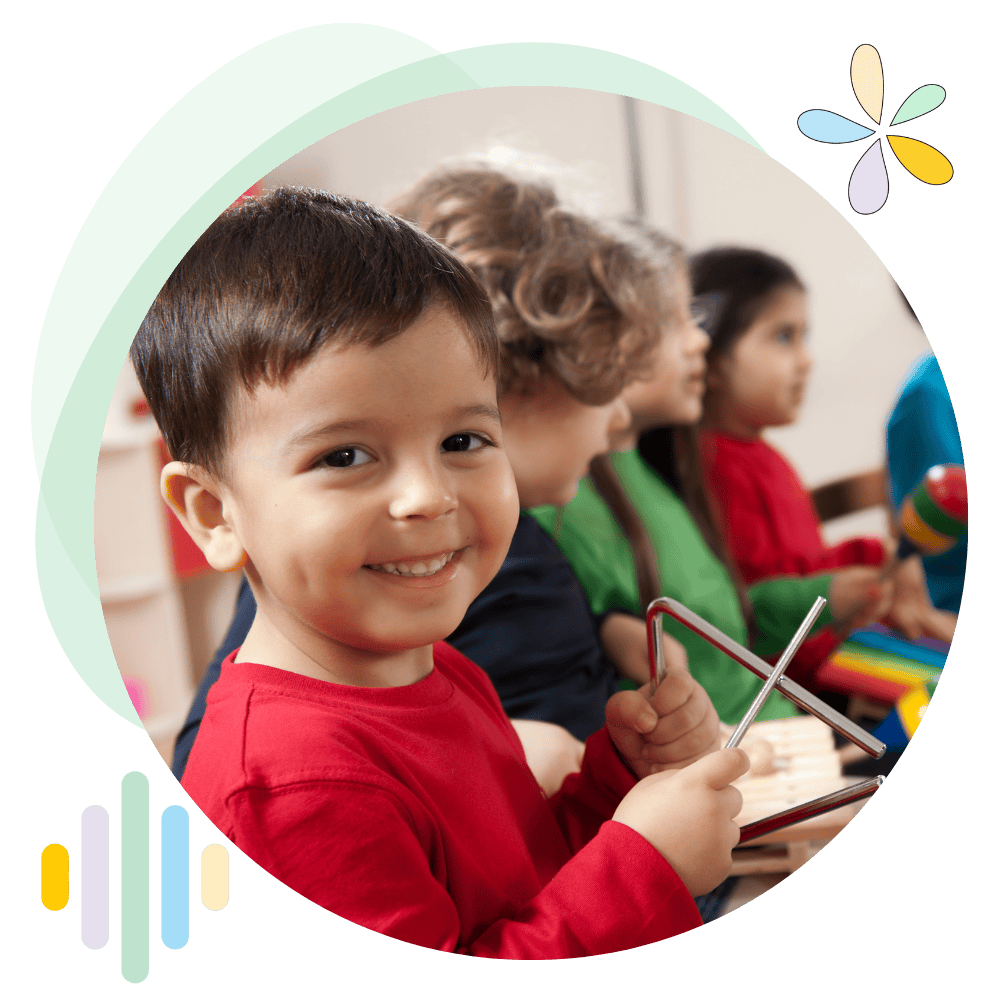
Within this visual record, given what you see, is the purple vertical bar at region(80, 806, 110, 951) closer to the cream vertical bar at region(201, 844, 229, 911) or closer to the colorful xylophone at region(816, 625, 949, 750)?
the cream vertical bar at region(201, 844, 229, 911)

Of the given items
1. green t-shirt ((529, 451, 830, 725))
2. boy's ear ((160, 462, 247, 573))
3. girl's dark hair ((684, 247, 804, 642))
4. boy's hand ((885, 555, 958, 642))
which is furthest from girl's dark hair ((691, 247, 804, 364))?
boy's ear ((160, 462, 247, 573))

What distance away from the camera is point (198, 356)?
1.97 feet

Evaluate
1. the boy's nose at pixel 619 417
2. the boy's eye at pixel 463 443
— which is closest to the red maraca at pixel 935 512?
the boy's nose at pixel 619 417

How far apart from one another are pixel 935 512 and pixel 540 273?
1.12 ft

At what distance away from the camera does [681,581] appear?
2.43 ft

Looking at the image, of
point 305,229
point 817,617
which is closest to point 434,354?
point 305,229

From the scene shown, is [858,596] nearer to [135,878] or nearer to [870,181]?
[870,181]

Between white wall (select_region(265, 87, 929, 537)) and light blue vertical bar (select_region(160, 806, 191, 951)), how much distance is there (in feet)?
1.40

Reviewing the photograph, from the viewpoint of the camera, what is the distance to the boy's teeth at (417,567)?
2.03 ft

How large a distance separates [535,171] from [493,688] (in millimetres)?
327

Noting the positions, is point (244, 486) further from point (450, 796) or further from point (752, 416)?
point (752, 416)

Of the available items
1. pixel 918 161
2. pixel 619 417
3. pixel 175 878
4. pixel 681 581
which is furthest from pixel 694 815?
pixel 918 161

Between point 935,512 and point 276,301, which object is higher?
point 276,301

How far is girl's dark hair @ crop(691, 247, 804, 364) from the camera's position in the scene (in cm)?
76
